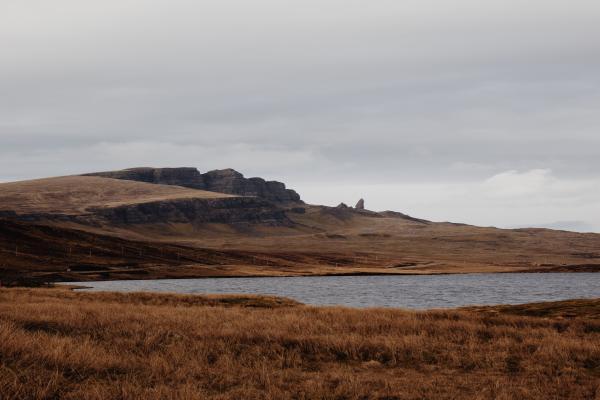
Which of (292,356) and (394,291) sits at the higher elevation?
(292,356)

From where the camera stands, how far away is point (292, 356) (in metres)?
18.3

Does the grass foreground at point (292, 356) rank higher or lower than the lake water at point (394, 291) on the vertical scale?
higher

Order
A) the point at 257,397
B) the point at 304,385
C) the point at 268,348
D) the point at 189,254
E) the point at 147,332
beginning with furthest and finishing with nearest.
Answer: the point at 189,254 < the point at 147,332 < the point at 268,348 < the point at 304,385 < the point at 257,397

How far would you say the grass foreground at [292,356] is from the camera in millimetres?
13641

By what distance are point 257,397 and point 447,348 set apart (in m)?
9.21

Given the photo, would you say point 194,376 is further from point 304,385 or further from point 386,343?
point 386,343

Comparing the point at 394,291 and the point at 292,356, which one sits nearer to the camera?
the point at 292,356

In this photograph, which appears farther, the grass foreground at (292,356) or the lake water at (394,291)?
the lake water at (394,291)

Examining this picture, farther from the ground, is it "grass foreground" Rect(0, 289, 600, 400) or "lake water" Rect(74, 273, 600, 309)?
"grass foreground" Rect(0, 289, 600, 400)

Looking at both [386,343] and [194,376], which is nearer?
[194,376]

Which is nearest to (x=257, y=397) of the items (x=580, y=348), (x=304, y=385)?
(x=304, y=385)

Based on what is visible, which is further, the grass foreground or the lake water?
the lake water

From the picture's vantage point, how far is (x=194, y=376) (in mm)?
15023

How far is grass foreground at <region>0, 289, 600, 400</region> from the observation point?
13.6 metres
